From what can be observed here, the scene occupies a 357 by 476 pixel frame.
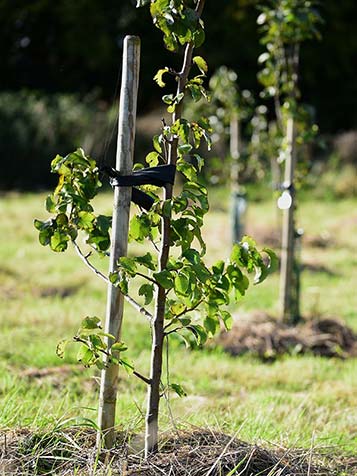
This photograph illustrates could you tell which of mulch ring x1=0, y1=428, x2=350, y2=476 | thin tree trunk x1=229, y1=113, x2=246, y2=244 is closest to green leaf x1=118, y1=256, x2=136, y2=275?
mulch ring x1=0, y1=428, x2=350, y2=476

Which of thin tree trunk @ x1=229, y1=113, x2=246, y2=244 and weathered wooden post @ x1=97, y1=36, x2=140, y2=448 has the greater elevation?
thin tree trunk @ x1=229, y1=113, x2=246, y2=244

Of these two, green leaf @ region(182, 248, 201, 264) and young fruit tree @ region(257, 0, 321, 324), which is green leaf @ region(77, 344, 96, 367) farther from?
young fruit tree @ region(257, 0, 321, 324)

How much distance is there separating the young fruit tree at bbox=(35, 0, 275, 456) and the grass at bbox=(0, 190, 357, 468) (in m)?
0.28

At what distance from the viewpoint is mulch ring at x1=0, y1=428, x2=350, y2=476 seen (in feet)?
8.80

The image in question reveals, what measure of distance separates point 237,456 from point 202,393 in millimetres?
1645

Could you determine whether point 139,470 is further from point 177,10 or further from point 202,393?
point 202,393

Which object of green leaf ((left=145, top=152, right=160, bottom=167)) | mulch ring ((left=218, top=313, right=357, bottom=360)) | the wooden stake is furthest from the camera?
the wooden stake

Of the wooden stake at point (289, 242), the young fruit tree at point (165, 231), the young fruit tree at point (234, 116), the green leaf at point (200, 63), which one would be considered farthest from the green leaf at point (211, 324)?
the young fruit tree at point (234, 116)

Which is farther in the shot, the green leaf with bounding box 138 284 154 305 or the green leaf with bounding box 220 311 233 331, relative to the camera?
the green leaf with bounding box 220 311 233 331

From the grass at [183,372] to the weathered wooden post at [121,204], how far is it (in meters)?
0.12

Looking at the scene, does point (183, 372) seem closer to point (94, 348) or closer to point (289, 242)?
point (289, 242)

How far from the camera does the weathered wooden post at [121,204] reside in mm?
2805

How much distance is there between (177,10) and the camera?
265 cm

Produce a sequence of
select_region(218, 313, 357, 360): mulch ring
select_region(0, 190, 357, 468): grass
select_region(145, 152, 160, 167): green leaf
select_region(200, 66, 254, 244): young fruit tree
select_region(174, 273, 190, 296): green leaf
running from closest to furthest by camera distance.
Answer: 1. select_region(174, 273, 190, 296): green leaf
2. select_region(145, 152, 160, 167): green leaf
3. select_region(0, 190, 357, 468): grass
4. select_region(218, 313, 357, 360): mulch ring
5. select_region(200, 66, 254, 244): young fruit tree
